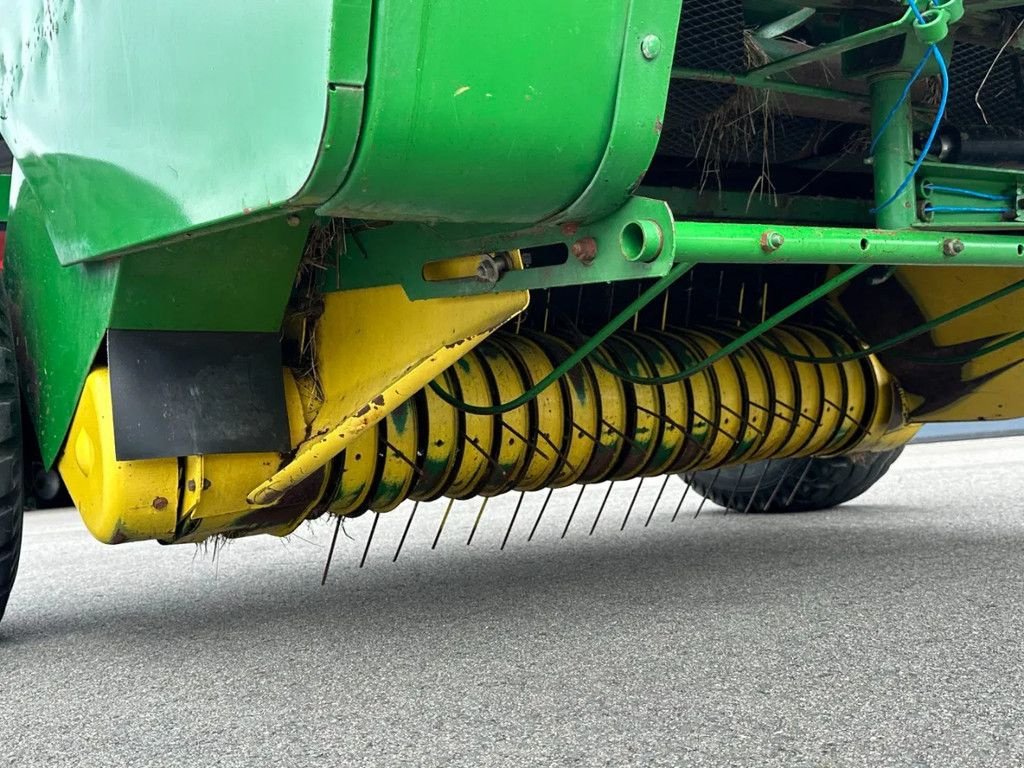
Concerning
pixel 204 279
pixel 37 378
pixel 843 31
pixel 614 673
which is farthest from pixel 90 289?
pixel 843 31

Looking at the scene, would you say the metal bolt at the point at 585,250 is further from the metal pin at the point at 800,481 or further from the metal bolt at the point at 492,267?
the metal pin at the point at 800,481

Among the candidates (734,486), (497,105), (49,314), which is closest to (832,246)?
(497,105)

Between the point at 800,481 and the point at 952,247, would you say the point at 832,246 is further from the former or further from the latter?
the point at 800,481


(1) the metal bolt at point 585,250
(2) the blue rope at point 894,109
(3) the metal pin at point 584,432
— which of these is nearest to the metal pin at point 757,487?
(3) the metal pin at point 584,432

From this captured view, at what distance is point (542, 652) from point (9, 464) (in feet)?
4.34

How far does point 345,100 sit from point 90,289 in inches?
46.7

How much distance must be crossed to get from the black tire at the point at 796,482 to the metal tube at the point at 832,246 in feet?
7.93

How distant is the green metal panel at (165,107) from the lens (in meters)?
1.61

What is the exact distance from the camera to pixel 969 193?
2.43 metres

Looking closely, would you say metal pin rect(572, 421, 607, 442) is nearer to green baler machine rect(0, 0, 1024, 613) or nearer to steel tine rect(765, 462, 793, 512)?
green baler machine rect(0, 0, 1024, 613)

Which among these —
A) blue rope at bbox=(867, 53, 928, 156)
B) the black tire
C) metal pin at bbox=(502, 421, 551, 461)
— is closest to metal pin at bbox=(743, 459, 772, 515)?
the black tire

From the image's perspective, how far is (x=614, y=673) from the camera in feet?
7.63

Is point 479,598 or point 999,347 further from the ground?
point 999,347

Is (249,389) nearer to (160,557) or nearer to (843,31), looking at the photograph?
(843,31)
